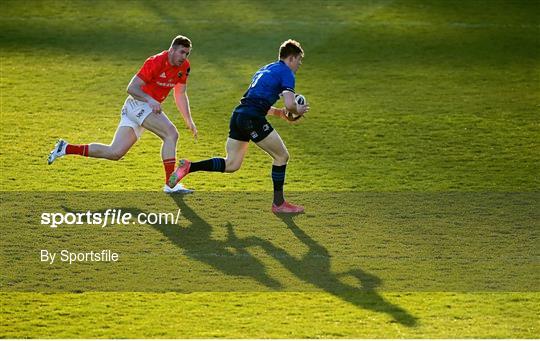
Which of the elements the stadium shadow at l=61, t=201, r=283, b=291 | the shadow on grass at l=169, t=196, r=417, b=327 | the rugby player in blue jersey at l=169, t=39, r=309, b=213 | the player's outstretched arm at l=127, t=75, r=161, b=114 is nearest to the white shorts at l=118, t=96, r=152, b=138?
the player's outstretched arm at l=127, t=75, r=161, b=114

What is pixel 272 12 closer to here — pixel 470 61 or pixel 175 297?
pixel 470 61

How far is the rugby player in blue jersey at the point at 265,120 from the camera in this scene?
11.4m

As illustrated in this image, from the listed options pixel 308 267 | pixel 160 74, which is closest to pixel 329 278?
pixel 308 267

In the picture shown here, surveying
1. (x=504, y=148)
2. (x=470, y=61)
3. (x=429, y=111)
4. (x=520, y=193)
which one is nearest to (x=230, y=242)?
(x=520, y=193)

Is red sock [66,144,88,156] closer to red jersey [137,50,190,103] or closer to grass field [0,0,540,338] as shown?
grass field [0,0,540,338]

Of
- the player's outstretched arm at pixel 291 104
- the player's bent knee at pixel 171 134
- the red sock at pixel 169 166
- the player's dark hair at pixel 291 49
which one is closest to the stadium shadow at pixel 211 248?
the red sock at pixel 169 166

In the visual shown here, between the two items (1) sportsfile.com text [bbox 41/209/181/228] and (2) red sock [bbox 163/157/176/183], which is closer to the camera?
(1) sportsfile.com text [bbox 41/209/181/228]

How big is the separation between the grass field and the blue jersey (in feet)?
3.75

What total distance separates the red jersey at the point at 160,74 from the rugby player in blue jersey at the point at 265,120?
3.10 ft

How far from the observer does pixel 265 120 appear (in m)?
11.6

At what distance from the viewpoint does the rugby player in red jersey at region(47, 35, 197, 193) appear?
12117 millimetres

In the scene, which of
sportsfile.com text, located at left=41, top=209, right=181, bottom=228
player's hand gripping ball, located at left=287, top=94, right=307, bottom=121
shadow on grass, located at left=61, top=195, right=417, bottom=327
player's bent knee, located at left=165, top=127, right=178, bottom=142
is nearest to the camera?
shadow on grass, located at left=61, top=195, right=417, bottom=327

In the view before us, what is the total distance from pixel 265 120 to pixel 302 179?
1.91m

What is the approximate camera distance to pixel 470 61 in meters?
19.0
